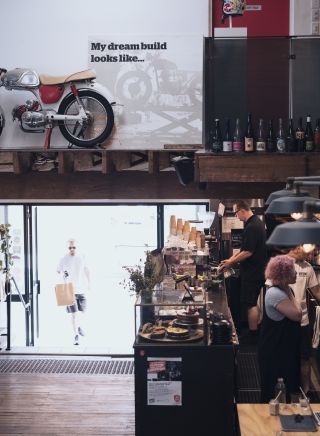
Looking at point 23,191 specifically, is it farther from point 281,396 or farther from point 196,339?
point 281,396

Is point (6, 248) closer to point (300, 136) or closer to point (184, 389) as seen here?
point (300, 136)

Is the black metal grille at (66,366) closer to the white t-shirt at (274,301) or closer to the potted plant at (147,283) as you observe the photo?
the potted plant at (147,283)

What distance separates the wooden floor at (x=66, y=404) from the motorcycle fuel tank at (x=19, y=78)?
3.57 m

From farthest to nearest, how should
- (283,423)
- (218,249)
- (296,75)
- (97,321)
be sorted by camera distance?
(97,321), (218,249), (296,75), (283,423)

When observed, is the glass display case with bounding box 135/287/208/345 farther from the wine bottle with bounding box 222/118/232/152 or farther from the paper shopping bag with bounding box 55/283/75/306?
the paper shopping bag with bounding box 55/283/75/306

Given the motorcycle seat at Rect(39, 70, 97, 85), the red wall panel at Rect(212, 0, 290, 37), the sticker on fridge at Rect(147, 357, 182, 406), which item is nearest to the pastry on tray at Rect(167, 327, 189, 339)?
the sticker on fridge at Rect(147, 357, 182, 406)

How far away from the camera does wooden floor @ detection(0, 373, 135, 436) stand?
679cm

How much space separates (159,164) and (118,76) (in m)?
1.21

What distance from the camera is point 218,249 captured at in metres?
9.82

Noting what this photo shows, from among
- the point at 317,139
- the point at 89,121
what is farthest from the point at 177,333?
the point at 89,121

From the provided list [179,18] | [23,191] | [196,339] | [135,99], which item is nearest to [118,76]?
[135,99]

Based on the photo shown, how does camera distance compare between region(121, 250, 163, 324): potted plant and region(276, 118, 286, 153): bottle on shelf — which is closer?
region(121, 250, 163, 324): potted plant

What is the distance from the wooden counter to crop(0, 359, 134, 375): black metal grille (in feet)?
12.9

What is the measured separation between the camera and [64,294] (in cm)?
1052
